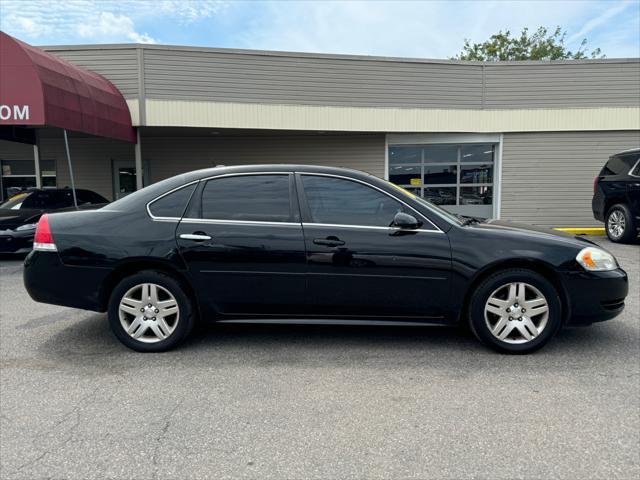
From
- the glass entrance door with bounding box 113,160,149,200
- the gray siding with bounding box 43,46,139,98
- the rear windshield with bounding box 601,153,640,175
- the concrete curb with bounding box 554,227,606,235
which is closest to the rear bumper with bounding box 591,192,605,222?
the rear windshield with bounding box 601,153,640,175

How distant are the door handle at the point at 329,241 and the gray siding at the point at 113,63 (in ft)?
34.7

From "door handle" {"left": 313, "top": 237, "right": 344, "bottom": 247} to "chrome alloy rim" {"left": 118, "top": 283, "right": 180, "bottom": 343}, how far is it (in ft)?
4.32

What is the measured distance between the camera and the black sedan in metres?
3.74

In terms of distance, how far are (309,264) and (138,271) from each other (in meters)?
1.50

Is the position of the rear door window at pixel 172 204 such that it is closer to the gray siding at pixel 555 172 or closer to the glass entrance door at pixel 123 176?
the glass entrance door at pixel 123 176

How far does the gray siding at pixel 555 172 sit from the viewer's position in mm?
13578

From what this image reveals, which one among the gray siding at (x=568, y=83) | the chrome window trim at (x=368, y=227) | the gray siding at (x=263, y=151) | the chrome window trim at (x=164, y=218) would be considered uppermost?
the gray siding at (x=568, y=83)

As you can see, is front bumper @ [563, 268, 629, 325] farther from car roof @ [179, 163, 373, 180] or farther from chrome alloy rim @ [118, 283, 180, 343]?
chrome alloy rim @ [118, 283, 180, 343]

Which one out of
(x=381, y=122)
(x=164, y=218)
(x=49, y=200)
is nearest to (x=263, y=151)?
(x=381, y=122)

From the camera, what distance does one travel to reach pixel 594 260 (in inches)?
149

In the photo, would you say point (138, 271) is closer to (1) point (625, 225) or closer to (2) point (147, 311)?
(2) point (147, 311)

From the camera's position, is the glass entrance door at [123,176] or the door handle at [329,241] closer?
the door handle at [329,241]

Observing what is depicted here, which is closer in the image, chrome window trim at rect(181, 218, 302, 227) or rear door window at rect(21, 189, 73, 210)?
chrome window trim at rect(181, 218, 302, 227)

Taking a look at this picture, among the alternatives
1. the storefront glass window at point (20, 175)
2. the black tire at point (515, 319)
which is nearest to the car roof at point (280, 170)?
the black tire at point (515, 319)
